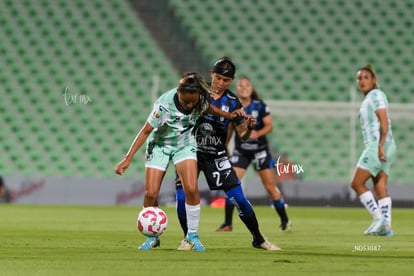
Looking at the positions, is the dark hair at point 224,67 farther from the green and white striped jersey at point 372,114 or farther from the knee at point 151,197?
the green and white striped jersey at point 372,114

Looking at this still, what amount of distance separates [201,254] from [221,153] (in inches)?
53.2

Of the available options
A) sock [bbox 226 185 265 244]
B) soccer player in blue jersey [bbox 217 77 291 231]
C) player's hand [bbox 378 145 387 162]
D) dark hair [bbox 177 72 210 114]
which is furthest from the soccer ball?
soccer player in blue jersey [bbox 217 77 291 231]

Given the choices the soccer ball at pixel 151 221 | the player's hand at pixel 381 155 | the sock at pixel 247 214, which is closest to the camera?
the soccer ball at pixel 151 221

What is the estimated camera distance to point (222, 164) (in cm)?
939

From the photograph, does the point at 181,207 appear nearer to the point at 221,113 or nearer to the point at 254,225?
the point at 254,225

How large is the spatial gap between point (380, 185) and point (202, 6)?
13.9 m

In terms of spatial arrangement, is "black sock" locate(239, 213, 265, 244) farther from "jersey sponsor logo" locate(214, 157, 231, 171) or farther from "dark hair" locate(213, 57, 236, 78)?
"dark hair" locate(213, 57, 236, 78)

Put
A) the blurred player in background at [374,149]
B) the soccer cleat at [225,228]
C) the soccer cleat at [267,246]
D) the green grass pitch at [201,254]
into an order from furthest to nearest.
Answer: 1. the soccer cleat at [225,228]
2. the blurred player in background at [374,149]
3. the soccer cleat at [267,246]
4. the green grass pitch at [201,254]

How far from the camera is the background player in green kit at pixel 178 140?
29.1 feet

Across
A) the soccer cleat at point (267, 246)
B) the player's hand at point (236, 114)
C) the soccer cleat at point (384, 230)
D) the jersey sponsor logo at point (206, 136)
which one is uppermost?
the player's hand at point (236, 114)

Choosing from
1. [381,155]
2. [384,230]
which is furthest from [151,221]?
[381,155]

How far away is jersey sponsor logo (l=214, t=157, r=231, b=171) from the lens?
9.37 metres

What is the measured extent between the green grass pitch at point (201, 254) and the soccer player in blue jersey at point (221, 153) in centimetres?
34

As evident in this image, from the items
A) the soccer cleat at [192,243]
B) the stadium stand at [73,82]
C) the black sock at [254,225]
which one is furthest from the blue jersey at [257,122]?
the stadium stand at [73,82]
